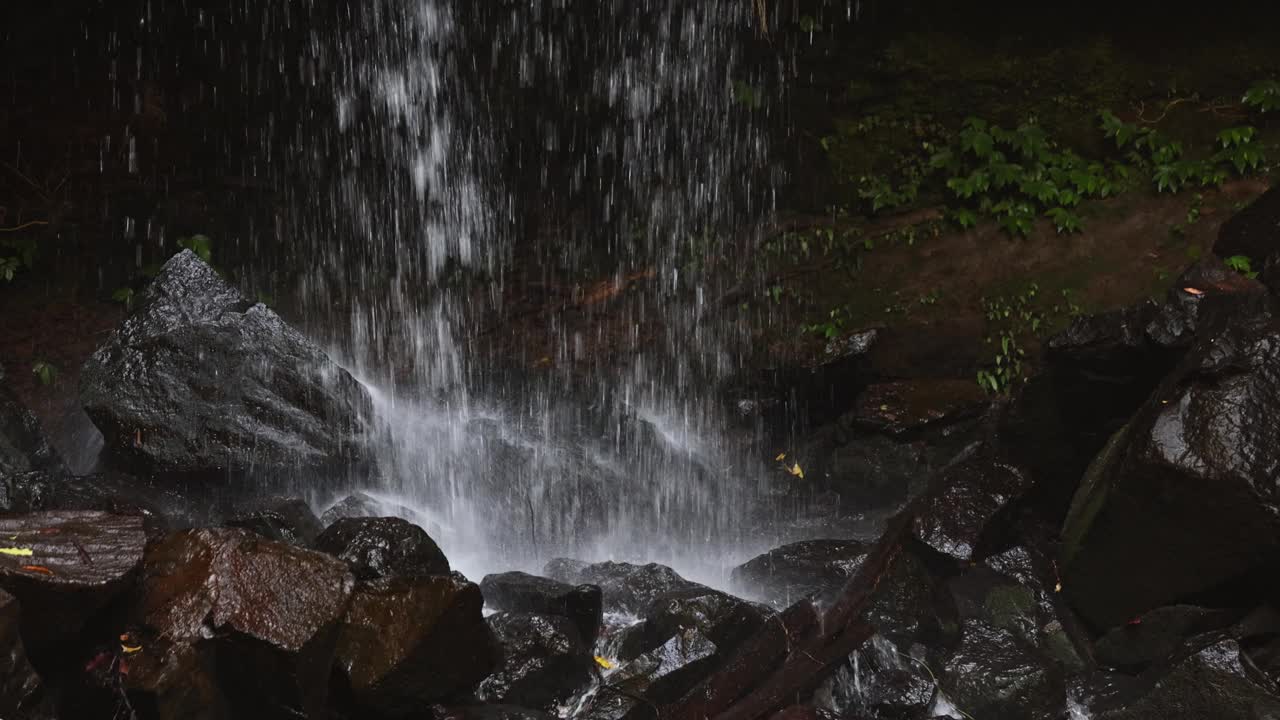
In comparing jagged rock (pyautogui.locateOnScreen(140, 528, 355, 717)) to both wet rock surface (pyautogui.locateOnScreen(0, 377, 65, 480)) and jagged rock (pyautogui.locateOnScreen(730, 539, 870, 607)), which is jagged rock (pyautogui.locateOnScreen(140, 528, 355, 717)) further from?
jagged rock (pyautogui.locateOnScreen(730, 539, 870, 607))

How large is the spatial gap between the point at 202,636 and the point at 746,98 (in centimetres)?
772

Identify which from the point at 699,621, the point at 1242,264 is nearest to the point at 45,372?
the point at 699,621

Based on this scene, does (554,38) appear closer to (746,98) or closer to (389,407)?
(746,98)

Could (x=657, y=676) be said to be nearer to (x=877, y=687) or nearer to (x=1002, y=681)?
(x=877, y=687)

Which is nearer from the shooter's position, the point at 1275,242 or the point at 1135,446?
the point at 1135,446

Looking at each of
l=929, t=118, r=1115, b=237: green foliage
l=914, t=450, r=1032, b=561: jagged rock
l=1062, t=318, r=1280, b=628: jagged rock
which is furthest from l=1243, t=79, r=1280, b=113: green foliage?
l=914, t=450, r=1032, b=561: jagged rock

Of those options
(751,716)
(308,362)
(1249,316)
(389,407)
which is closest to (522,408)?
(389,407)

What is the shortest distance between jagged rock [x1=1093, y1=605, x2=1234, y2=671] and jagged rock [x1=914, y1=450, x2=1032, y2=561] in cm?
83

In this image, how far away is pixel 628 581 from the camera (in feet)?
17.9

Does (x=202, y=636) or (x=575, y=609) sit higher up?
(x=202, y=636)

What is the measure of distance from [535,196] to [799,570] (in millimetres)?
5444

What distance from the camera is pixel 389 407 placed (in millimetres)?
8102

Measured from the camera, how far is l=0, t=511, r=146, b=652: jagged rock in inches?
129

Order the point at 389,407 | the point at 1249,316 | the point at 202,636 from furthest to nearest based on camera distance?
the point at 389,407 < the point at 1249,316 < the point at 202,636
